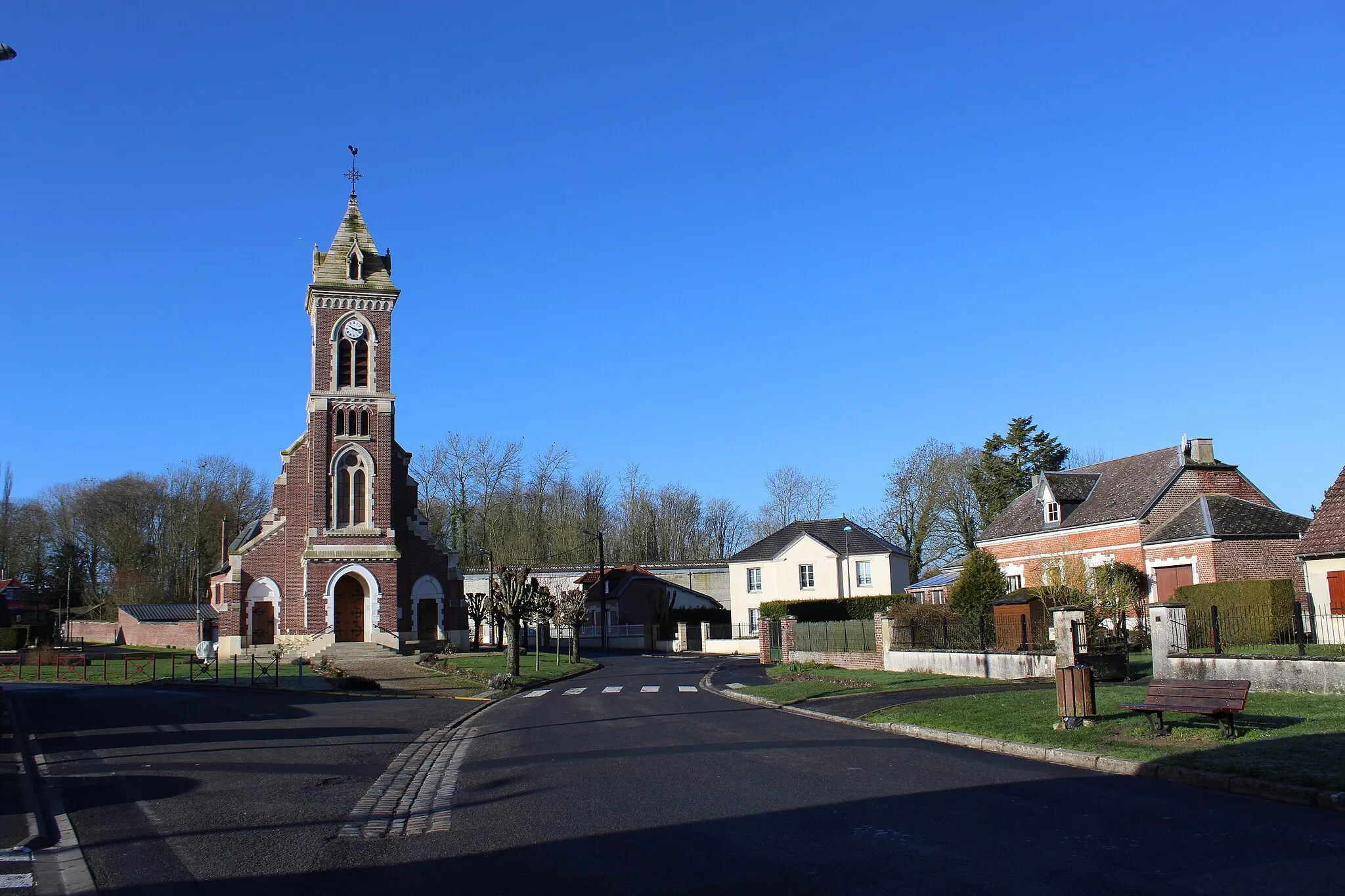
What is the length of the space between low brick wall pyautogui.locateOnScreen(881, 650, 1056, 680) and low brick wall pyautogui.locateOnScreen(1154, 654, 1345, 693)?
3.11m

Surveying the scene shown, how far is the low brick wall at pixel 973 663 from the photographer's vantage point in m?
24.3

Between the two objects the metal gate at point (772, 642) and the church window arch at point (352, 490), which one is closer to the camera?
the metal gate at point (772, 642)

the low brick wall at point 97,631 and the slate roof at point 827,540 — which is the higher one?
the slate roof at point 827,540

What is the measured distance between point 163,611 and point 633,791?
65774 millimetres

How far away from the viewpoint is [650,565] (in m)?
75.4

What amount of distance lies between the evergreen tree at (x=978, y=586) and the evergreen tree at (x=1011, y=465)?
3101cm

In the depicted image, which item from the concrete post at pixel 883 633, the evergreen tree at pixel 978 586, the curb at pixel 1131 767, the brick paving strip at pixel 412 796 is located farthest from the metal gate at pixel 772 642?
the brick paving strip at pixel 412 796

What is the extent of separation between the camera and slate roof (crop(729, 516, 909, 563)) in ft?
197

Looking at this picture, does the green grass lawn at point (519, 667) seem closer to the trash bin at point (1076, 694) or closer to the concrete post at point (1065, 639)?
the concrete post at point (1065, 639)

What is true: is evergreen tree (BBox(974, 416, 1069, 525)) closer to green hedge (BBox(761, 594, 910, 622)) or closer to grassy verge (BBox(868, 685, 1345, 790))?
green hedge (BBox(761, 594, 910, 622))

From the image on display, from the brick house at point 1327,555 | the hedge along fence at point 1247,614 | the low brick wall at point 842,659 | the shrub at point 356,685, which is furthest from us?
the low brick wall at point 842,659

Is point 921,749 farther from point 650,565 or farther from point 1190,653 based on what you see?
point 650,565

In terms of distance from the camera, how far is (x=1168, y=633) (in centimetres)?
1884

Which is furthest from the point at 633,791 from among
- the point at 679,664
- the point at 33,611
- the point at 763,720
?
the point at 33,611
